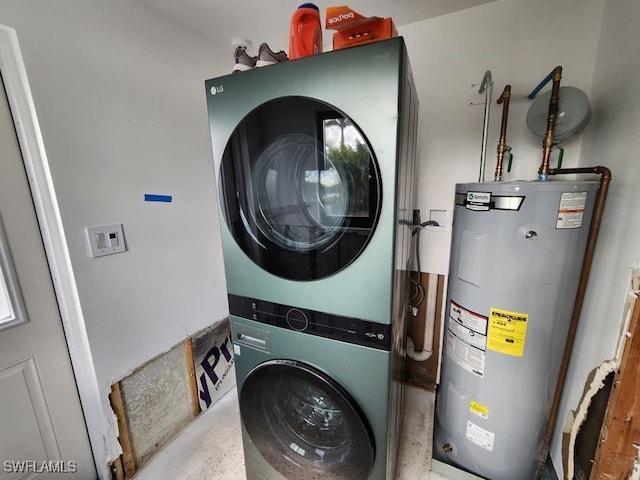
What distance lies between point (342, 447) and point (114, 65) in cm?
177

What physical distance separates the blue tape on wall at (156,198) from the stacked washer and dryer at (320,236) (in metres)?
0.61

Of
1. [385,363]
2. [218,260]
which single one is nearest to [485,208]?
[385,363]

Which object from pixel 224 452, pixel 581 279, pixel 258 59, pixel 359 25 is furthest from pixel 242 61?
pixel 224 452

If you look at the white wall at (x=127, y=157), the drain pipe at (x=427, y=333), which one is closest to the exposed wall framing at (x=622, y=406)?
the drain pipe at (x=427, y=333)

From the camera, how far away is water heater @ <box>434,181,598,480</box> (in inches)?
35.1

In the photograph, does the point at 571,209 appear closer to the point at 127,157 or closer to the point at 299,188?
the point at 299,188

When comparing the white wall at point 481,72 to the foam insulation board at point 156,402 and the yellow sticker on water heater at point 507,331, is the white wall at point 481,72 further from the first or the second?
the foam insulation board at point 156,402

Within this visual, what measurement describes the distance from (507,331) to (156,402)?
1.70 metres

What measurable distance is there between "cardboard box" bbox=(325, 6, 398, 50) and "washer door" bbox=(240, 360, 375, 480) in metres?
1.02

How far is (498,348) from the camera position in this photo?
1.01 meters

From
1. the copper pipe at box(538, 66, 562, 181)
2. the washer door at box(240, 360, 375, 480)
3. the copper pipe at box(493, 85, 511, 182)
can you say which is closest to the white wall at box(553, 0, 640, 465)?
the copper pipe at box(538, 66, 562, 181)

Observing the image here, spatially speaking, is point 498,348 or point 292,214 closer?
point 292,214

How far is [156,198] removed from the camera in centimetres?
129

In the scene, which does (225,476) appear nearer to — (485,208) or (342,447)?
(342,447)
